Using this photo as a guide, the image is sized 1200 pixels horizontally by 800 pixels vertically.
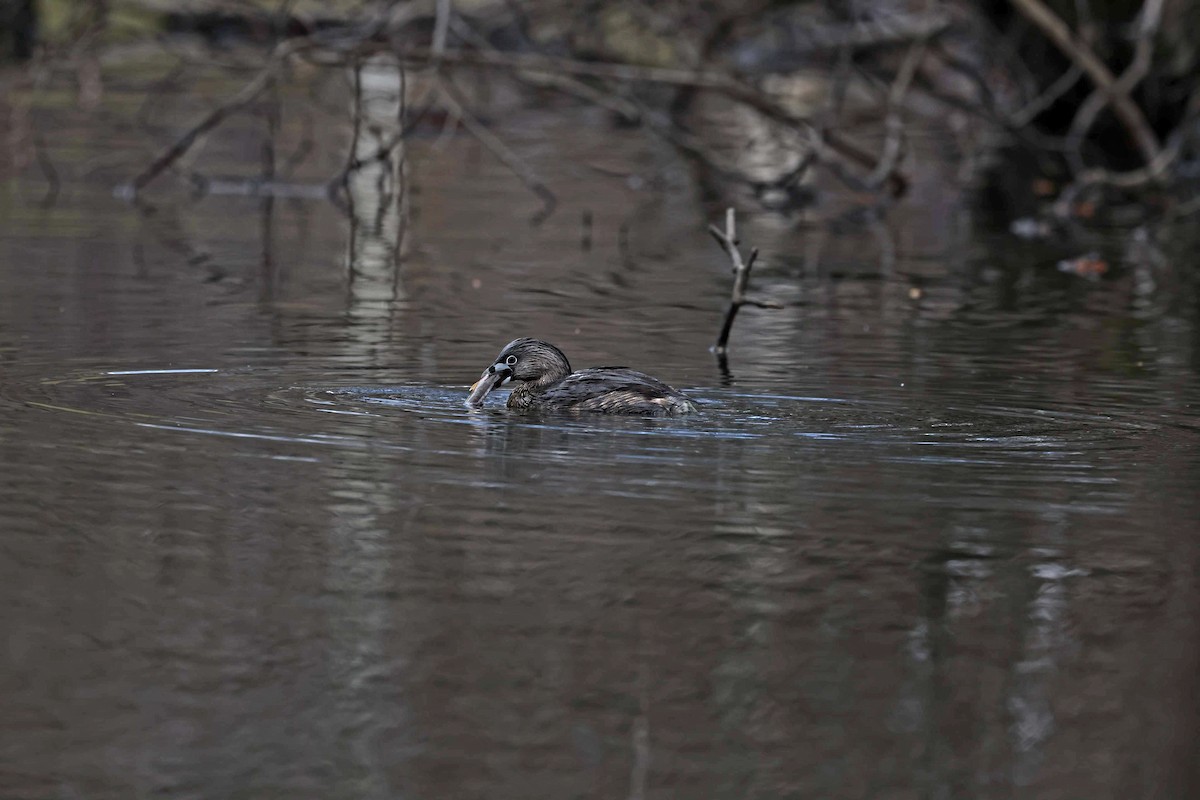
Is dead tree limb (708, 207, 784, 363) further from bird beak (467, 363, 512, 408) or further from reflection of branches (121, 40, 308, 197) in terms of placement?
reflection of branches (121, 40, 308, 197)

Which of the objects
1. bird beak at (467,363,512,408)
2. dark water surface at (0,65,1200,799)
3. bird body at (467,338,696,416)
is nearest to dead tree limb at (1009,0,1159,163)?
dark water surface at (0,65,1200,799)

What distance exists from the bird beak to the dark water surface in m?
0.10

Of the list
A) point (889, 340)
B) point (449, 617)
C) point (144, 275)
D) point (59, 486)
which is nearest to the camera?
point (449, 617)

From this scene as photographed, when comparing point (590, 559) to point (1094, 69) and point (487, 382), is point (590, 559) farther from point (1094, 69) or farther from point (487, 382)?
point (1094, 69)

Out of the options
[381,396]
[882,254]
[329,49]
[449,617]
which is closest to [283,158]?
[329,49]

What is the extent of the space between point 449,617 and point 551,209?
600 inches

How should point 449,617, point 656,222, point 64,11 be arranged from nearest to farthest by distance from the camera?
→ point 449,617
point 656,222
point 64,11

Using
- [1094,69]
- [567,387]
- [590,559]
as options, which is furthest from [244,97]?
[590,559]

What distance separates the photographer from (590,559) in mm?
6539

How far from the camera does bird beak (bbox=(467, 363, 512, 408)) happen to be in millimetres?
9430

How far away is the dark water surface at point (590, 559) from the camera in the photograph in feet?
16.1

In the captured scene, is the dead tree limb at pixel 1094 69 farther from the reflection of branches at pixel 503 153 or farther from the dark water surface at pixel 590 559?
the dark water surface at pixel 590 559

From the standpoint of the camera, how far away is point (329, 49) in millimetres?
17875

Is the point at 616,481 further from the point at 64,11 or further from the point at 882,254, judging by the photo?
the point at 64,11
